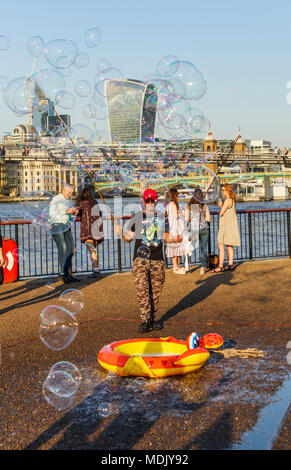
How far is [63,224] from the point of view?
9.61 meters

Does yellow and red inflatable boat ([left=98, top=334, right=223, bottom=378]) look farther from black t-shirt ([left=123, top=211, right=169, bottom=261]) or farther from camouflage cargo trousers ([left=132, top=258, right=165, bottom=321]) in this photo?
black t-shirt ([left=123, top=211, right=169, bottom=261])

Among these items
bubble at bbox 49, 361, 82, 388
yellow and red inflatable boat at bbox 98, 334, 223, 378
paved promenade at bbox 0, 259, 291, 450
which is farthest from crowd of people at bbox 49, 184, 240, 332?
bubble at bbox 49, 361, 82, 388

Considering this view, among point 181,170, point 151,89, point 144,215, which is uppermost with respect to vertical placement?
point 151,89

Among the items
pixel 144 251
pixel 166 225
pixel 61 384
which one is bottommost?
pixel 61 384

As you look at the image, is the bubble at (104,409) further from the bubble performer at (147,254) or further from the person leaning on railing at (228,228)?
the person leaning on railing at (228,228)

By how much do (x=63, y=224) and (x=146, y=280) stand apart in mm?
3704

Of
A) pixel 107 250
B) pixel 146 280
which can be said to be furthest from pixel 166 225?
pixel 107 250

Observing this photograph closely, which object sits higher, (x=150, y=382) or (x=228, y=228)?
(x=228, y=228)

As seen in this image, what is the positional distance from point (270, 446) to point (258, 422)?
1.21 ft

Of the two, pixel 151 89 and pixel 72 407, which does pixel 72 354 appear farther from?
pixel 151 89

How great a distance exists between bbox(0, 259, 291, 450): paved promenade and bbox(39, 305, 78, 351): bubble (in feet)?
0.59

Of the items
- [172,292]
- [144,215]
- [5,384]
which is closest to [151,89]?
[172,292]

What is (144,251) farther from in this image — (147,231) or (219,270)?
(219,270)

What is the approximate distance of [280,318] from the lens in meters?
6.87
